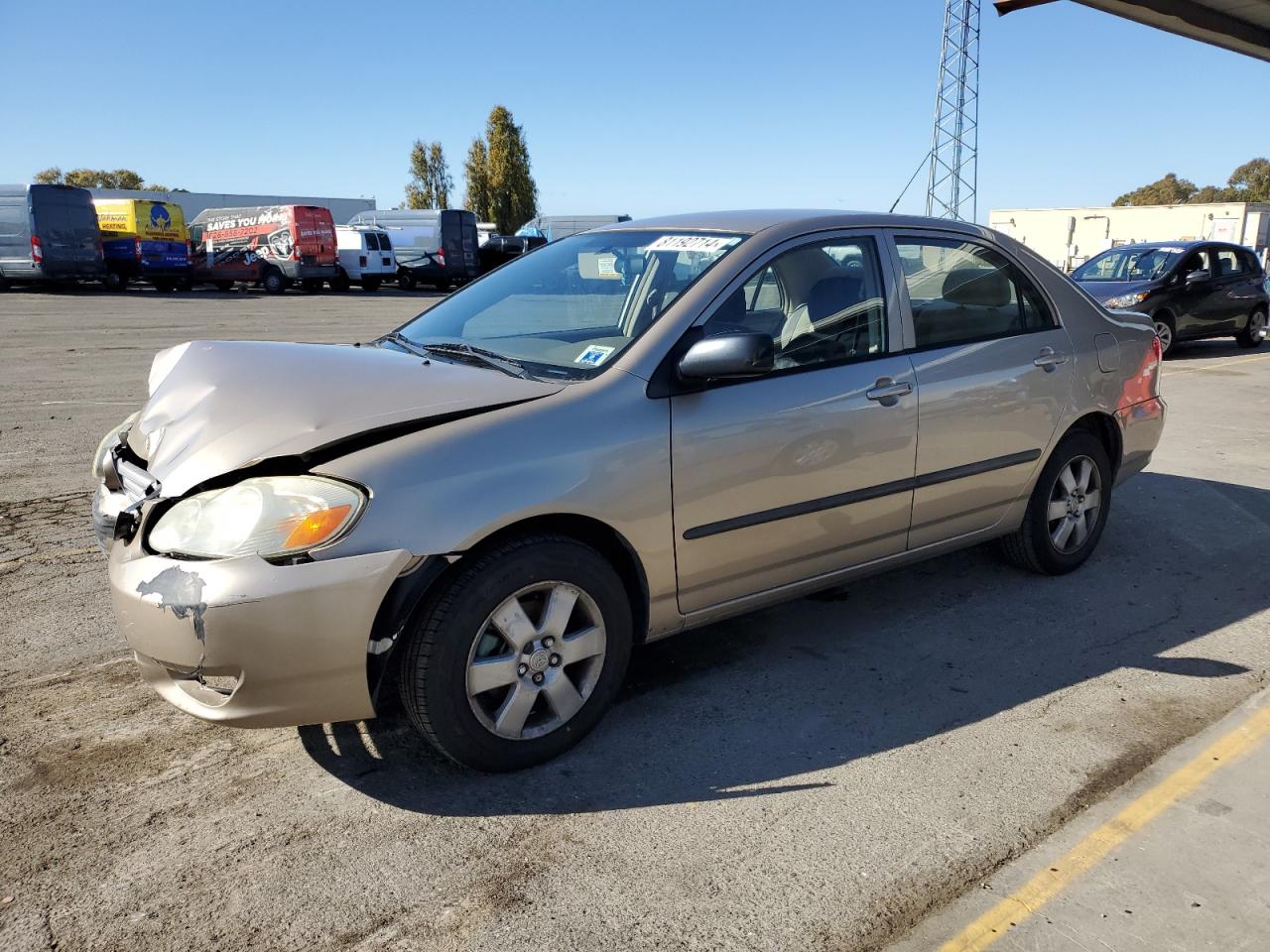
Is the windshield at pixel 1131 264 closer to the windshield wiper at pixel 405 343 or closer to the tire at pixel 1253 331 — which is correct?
the tire at pixel 1253 331

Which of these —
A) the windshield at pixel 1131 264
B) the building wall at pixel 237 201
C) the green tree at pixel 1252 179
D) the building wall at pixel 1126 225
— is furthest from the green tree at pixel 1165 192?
the windshield at pixel 1131 264

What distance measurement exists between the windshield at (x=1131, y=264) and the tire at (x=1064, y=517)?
10.4 m

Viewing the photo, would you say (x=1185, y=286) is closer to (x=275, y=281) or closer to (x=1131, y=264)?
(x=1131, y=264)

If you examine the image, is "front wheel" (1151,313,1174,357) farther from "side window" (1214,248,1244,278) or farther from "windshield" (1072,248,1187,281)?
"side window" (1214,248,1244,278)

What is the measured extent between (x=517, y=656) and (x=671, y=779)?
Answer: 603mm

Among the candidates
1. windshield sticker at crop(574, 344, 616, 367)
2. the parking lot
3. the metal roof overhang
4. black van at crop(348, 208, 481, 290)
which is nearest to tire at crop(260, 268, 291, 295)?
black van at crop(348, 208, 481, 290)

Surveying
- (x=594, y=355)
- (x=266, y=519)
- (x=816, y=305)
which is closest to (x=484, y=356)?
(x=594, y=355)

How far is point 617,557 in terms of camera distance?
125 inches

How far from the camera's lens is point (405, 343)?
3852 millimetres

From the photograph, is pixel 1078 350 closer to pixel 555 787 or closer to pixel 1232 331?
pixel 555 787

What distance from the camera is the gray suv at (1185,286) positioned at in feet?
44.0

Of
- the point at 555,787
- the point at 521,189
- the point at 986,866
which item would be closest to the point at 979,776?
the point at 986,866

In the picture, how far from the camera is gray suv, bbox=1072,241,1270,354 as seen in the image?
13.4 metres

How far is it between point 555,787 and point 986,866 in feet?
4.00
